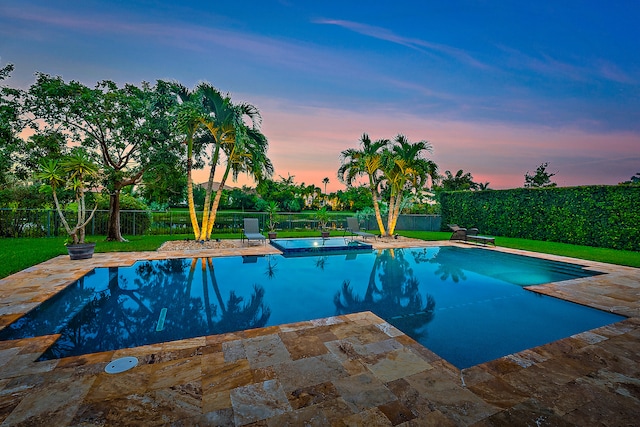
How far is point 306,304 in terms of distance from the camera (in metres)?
4.79

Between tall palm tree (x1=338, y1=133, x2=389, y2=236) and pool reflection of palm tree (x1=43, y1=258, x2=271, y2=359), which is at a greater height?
tall palm tree (x1=338, y1=133, x2=389, y2=236)

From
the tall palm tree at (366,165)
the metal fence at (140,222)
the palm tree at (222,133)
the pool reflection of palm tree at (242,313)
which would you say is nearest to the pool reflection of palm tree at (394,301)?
the pool reflection of palm tree at (242,313)

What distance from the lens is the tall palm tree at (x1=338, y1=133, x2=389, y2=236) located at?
13664mm

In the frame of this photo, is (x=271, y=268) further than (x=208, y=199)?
No

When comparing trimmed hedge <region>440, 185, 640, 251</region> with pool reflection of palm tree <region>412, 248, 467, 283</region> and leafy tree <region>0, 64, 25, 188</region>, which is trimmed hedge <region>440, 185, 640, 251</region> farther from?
leafy tree <region>0, 64, 25, 188</region>

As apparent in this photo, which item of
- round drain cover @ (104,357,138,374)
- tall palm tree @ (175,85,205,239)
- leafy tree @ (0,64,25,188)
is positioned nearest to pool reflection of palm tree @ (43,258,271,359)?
round drain cover @ (104,357,138,374)

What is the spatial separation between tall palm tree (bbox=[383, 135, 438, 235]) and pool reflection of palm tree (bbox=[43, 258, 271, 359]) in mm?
10013

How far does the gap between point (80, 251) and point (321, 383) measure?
26.9ft

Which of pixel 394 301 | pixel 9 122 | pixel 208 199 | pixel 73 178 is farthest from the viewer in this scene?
pixel 208 199

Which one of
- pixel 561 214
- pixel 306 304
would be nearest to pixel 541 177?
pixel 561 214

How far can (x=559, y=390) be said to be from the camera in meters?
2.38

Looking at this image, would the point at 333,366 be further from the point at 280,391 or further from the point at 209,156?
the point at 209,156

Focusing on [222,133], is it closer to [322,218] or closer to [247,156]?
[247,156]

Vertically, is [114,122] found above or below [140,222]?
above
